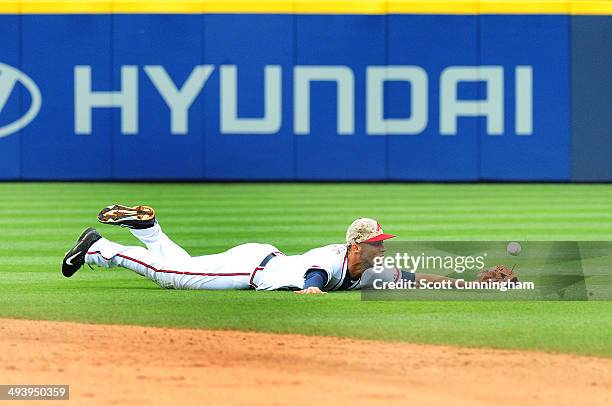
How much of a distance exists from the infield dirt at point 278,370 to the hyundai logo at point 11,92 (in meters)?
15.2

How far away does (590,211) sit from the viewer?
1592cm

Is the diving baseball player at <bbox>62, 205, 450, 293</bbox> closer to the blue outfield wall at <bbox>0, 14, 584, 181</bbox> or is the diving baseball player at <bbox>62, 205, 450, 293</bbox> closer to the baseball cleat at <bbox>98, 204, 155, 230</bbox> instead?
the baseball cleat at <bbox>98, 204, 155, 230</bbox>

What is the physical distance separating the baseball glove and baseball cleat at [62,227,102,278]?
264 cm

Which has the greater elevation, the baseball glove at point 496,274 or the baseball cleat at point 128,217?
the baseball cleat at point 128,217

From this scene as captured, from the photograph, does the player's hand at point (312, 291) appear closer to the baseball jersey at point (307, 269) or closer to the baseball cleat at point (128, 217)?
A: the baseball jersey at point (307, 269)

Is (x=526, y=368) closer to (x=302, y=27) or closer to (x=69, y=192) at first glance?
(x=69, y=192)

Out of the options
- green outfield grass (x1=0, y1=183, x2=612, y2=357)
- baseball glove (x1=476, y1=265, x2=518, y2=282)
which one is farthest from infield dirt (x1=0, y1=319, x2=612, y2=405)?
baseball glove (x1=476, y1=265, x2=518, y2=282)

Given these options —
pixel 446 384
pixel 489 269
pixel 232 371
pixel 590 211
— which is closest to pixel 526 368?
pixel 446 384

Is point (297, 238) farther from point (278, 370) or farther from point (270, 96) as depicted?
point (270, 96)

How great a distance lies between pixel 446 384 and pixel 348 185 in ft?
52.1

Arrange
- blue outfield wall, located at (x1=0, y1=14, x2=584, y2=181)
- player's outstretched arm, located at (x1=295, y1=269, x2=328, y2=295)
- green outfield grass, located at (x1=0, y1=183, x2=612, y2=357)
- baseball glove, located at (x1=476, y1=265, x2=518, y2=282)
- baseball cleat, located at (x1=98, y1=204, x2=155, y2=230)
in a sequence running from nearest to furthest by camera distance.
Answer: green outfield grass, located at (x1=0, y1=183, x2=612, y2=357), baseball glove, located at (x1=476, y1=265, x2=518, y2=282), player's outstretched arm, located at (x1=295, y1=269, x2=328, y2=295), baseball cleat, located at (x1=98, y1=204, x2=155, y2=230), blue outfield wall, located at (x1=0, y1=14, x2=584, y2=181)

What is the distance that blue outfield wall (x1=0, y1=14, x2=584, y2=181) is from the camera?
21844 millimetres

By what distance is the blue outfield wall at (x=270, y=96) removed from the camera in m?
21.8

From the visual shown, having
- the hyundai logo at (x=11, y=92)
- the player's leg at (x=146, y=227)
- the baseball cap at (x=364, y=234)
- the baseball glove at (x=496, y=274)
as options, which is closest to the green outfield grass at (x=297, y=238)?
the baseball glove at (x=496, y=274)
